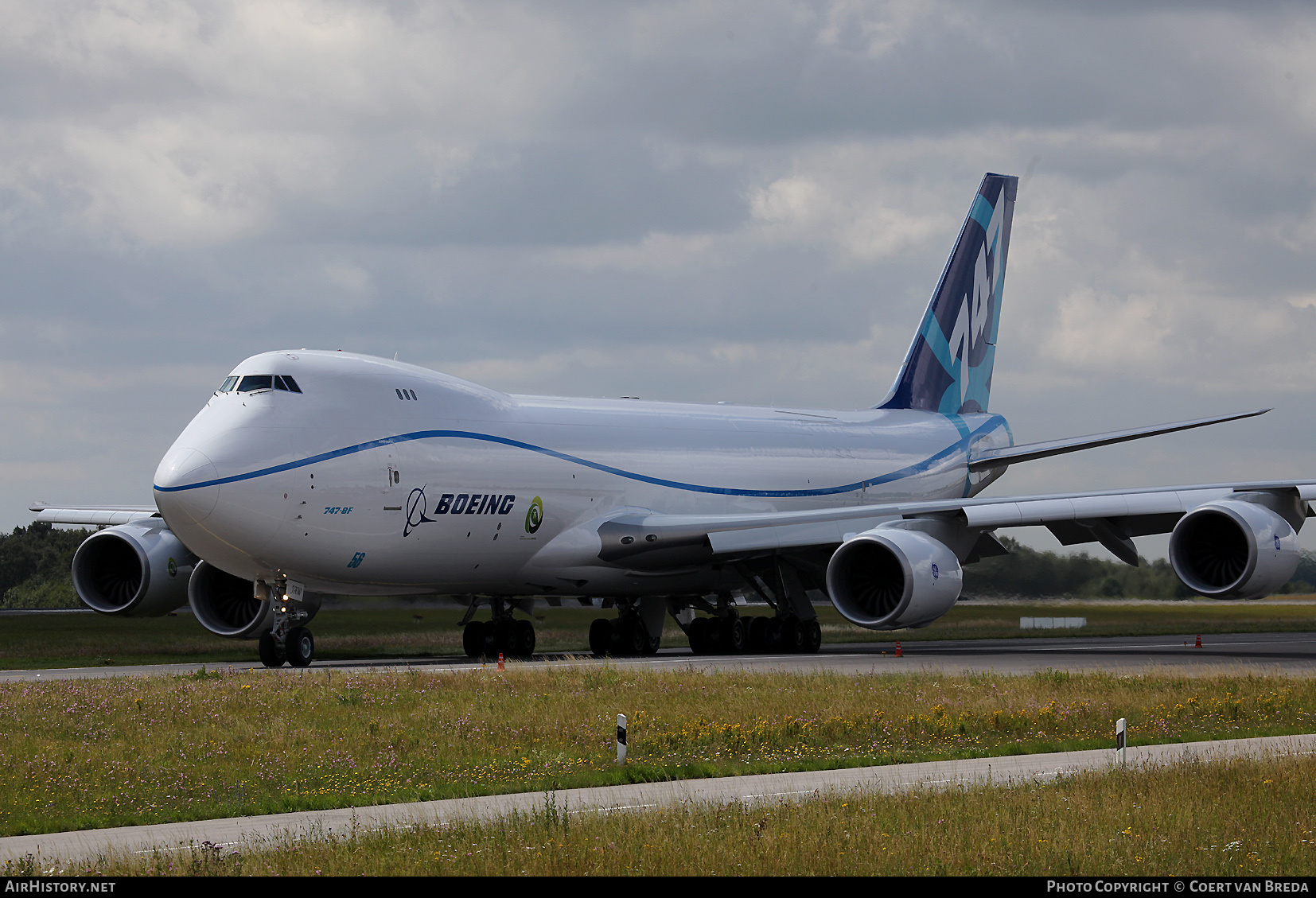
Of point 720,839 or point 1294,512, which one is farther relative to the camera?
point 1294,512

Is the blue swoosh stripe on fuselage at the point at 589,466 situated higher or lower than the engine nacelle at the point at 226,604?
higher

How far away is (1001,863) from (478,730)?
750 cm

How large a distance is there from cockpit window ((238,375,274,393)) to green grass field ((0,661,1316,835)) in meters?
4.62

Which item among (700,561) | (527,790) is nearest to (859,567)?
(700,561)

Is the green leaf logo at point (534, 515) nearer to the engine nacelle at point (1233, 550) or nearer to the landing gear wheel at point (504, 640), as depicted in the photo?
the landing gear wheel at point (504, 640)

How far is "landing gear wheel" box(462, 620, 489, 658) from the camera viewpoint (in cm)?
2970

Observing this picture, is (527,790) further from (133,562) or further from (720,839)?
(133,562)

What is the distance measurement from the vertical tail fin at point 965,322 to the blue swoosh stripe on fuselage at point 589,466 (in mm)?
1341

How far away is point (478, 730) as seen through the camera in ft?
50.2

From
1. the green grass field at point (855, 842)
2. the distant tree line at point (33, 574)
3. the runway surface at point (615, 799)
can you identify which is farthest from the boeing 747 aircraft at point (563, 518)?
the distant tree line at point (33, 574)

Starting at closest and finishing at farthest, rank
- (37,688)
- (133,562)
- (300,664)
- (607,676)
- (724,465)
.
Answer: (37,688) → (607,676) → (300,664) → (133,562) → (724,465)

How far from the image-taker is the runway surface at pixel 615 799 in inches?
381

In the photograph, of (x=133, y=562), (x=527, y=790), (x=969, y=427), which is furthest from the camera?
(x=969, y=427)

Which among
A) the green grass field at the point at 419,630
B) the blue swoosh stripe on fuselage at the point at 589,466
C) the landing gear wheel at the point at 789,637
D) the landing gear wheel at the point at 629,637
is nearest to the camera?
the blue swoosh stripe on fuselage at the point at 589,466
